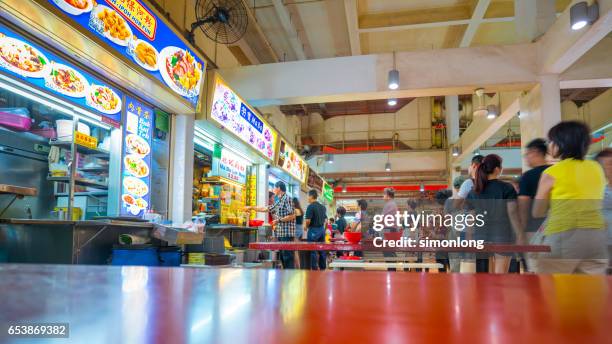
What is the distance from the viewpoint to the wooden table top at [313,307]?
0.22 m

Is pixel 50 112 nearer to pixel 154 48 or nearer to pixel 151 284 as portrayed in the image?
pixel 154 48

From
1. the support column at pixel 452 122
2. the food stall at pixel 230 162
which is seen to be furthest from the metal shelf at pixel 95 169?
the support column at pixel 452 122

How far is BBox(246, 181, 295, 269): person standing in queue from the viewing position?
5645 mm

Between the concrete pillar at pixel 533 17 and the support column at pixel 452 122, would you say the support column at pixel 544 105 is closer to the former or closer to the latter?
the concrete pillar at pixel 533 17

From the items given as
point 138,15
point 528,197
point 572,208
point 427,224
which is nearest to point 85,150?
point 138,15

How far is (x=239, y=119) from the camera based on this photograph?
240 inches

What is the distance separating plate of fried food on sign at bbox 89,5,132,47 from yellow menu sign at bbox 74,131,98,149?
1.04 m

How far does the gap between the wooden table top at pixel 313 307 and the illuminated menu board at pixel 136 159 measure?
4.17 meters

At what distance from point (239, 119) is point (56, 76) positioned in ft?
9.44

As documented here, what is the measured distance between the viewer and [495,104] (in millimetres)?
8078

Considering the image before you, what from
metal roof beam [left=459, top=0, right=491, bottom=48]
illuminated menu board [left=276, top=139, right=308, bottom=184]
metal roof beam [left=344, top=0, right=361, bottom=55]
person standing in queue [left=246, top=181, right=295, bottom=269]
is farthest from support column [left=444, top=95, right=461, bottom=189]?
person standing in queue [left=246, top=181, right=295, bottom=269]

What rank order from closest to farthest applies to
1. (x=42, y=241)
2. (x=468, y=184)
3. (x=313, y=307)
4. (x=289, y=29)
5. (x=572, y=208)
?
(x=313, y=307) < (x=572, y=208) < (x=42, y=241) < (x=468, y=184) < (x=289, y=29)

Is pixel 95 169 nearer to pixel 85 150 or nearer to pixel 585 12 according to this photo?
pixel 85 150

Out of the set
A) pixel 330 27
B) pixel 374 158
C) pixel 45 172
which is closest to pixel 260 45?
pixel 330 27
